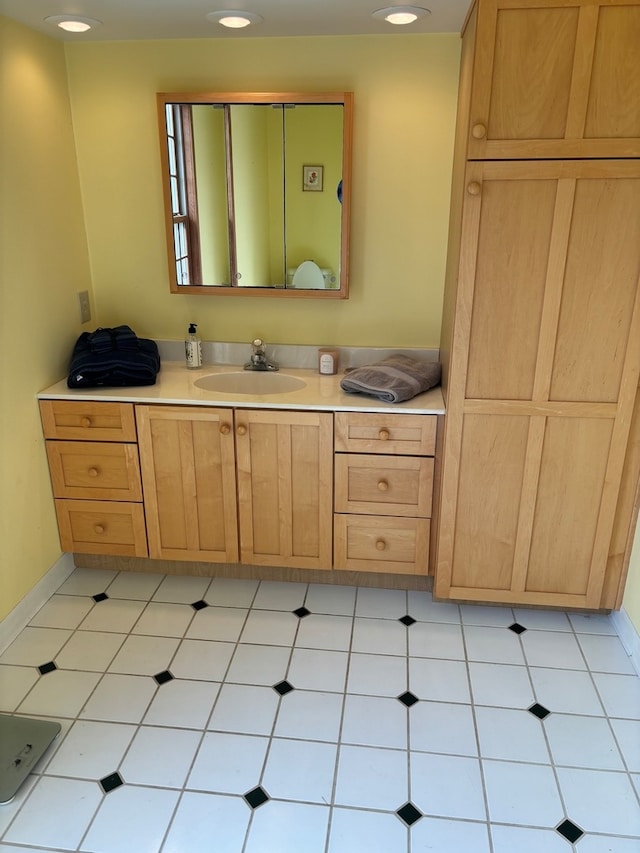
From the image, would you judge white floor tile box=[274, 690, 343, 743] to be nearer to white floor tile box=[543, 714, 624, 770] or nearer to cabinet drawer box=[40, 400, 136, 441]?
white floor tile box=[543, 714, 624, 770]

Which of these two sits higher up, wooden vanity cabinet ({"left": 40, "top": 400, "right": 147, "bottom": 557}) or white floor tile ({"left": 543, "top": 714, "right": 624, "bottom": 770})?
wooden vanity cabinet ({"left": 40, "top": 400, "right": 147, "bottom": 557})

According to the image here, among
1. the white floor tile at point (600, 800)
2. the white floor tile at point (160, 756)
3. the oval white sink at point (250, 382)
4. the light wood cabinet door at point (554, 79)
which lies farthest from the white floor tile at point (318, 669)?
the light wood cabinet door at point (554, 79)

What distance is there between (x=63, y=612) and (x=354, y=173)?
6.77 feet

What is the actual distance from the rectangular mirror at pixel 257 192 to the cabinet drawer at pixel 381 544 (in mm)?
946

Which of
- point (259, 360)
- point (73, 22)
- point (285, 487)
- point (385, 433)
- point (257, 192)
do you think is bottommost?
point (285, 487)

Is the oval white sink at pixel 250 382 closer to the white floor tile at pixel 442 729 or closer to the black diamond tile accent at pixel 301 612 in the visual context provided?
the black diamond tile accent at pixel 301 612

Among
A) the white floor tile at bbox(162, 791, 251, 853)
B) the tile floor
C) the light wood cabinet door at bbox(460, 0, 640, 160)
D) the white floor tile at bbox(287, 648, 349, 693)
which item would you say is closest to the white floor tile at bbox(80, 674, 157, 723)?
the tile floor

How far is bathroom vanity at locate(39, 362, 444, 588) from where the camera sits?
2.36 meters

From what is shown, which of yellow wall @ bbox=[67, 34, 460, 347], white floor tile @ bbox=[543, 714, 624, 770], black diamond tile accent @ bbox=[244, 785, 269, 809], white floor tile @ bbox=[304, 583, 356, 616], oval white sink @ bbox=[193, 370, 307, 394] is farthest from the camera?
oval white sink @ bbox=[193, 370, 307, 394]

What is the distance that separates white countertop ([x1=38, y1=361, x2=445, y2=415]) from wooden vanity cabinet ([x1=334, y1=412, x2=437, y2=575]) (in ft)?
0.12

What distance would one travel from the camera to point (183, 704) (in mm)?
2023

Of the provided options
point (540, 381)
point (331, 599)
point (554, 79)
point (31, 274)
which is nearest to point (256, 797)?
point (331, 599)

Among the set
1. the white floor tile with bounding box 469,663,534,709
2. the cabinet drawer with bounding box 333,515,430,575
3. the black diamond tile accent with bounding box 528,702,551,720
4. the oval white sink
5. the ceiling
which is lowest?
the black diamond tile accent with bounding box 528,702,551,720

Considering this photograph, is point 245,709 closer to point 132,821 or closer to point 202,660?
point 202,660
